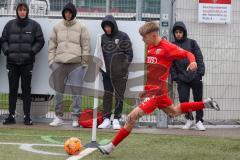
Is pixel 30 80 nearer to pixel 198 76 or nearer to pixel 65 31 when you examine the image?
pixel 65 31

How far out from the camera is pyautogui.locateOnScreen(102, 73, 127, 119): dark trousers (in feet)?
41.1

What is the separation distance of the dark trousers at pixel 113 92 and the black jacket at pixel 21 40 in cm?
159

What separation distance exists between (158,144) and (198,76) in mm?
2702

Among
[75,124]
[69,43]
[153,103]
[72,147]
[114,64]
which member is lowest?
[75,124]

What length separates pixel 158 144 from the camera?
10242mm

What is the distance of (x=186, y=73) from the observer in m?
12.4

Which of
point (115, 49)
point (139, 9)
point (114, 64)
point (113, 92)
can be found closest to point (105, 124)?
point (113, 92)

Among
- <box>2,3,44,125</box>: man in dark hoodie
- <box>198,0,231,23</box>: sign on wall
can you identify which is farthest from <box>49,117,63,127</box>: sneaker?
<box>198,0,231,23</box>: sign on wall

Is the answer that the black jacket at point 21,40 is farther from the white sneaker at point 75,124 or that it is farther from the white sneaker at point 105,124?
the white sneaker at point 105,124

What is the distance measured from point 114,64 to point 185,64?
150 centimetres

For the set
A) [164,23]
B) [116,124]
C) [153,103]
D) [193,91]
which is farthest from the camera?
[164,23]

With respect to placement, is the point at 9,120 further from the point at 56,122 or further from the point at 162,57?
the point at 162,57

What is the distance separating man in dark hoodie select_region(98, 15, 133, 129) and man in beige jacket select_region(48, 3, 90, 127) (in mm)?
463

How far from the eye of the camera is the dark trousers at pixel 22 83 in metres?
12.6
